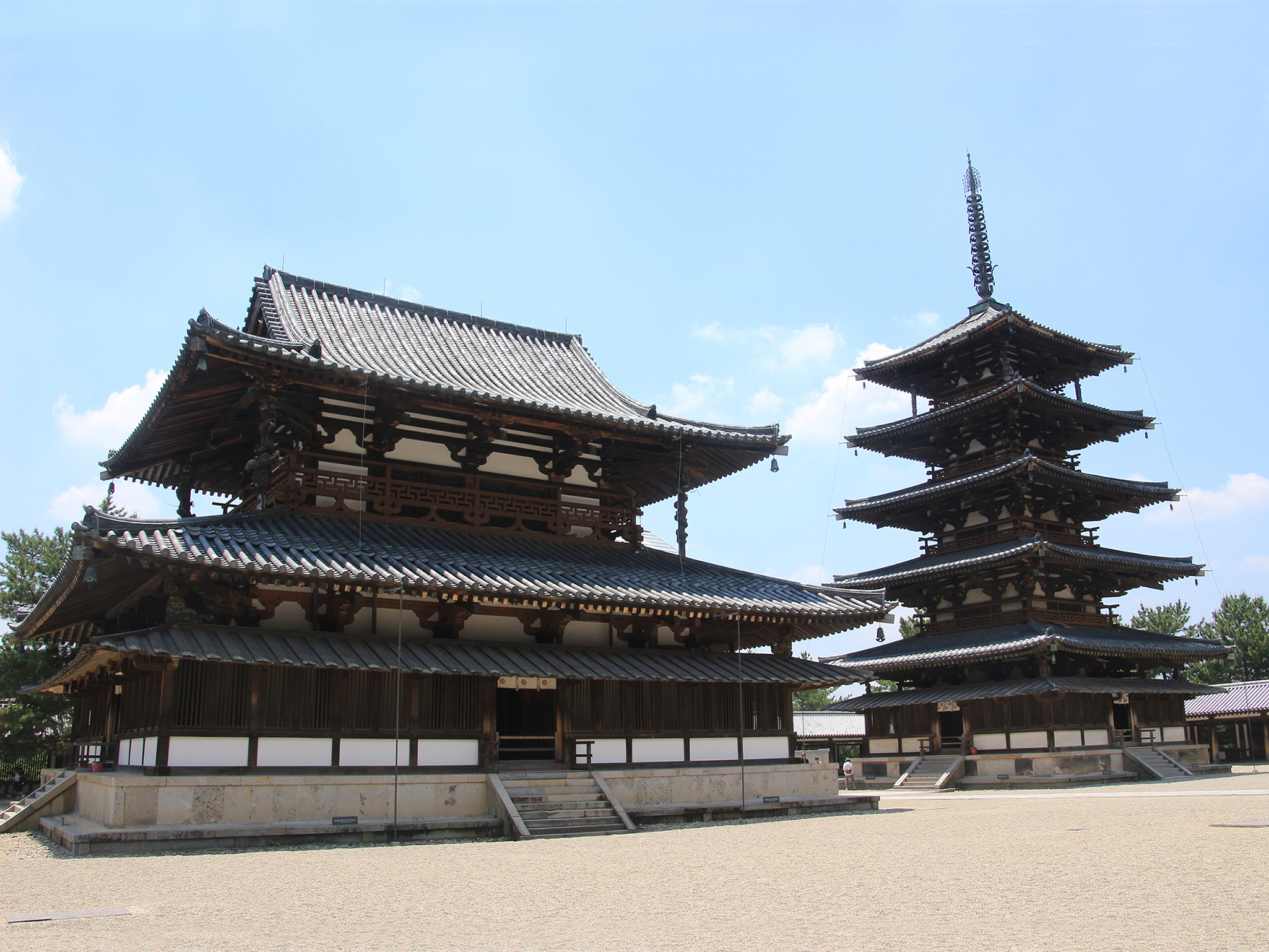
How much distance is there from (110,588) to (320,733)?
5.15m

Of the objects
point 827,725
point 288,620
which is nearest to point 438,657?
point 288,620

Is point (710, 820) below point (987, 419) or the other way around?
below

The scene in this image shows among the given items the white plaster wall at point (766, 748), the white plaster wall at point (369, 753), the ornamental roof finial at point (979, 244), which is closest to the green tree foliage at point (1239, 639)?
the ornamental roof finial at point (979, 244)

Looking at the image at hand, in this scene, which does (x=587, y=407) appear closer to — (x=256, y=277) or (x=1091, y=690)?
(x=256, y=277)

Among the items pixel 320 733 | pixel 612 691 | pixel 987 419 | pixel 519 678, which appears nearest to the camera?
pixel 320 733

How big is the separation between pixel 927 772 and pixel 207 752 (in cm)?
2880

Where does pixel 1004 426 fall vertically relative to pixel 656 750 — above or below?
above

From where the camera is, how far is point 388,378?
18969 mm

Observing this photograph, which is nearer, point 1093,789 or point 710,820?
point 710,820

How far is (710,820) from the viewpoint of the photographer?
66.1ft

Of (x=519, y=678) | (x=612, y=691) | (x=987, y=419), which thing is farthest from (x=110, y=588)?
(x=987, y=419)

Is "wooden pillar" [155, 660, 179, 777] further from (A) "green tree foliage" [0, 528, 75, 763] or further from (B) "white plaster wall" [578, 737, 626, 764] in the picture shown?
(A) "green tree foliage" [0, 528, 75, 763]

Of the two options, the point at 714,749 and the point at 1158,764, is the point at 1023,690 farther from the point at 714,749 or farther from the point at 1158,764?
the point at 714,749

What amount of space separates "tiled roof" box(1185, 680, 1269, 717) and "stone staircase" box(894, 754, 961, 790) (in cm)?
2308
